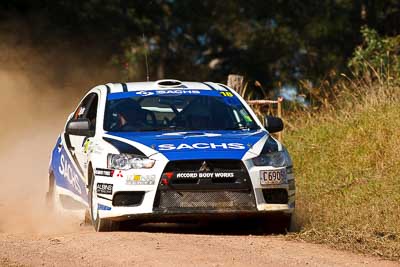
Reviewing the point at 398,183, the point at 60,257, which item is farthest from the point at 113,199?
the point at 398,183

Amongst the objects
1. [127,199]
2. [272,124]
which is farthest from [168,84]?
[127,199]

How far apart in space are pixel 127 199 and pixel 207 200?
0.75m

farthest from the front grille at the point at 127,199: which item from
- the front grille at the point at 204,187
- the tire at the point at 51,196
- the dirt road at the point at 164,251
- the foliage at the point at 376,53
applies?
the foliage at the point at 376,53

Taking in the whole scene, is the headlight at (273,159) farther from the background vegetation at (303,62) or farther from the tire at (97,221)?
the tire at (97,221)

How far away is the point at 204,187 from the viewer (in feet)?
38.3

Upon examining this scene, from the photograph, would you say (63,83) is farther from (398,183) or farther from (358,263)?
(358,263)

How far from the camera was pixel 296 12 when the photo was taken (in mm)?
40781

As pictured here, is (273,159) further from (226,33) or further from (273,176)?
(226,33)

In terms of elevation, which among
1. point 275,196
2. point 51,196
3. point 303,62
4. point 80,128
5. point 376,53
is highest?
point 80,128

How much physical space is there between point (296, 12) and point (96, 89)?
2750 centimetres

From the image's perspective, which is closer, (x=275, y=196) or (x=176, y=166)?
(x=176, y=166)

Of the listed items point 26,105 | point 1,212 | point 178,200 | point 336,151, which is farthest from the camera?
point 26,105

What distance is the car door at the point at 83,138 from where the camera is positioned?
42.1ft

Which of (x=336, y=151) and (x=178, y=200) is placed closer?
(x=178, y=200)
